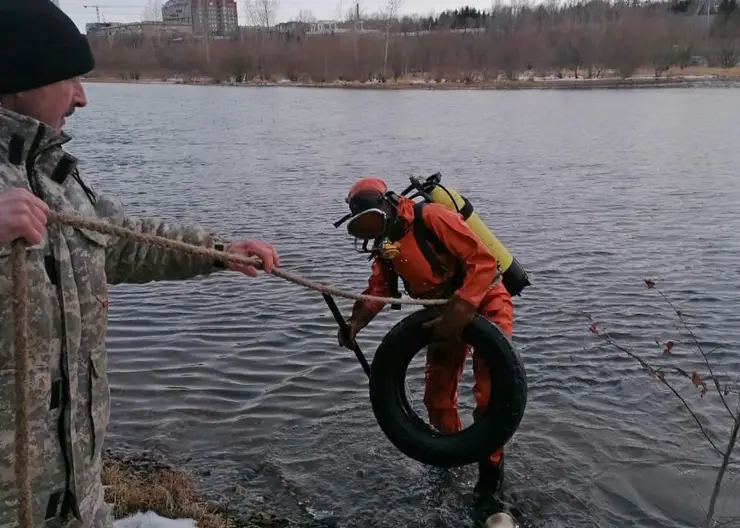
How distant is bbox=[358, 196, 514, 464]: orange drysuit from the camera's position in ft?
15.3

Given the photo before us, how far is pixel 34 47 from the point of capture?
229 centimetres

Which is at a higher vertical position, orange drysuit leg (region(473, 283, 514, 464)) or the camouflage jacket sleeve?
the camouflage jacket sleeve

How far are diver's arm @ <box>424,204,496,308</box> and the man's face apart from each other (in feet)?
8.78

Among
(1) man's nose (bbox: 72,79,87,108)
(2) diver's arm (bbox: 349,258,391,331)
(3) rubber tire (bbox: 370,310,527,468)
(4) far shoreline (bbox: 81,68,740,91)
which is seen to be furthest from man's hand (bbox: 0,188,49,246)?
(4) far shoreline (bbox: 81,68,740,91)

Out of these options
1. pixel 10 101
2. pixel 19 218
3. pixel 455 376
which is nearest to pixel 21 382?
pixel 19 218

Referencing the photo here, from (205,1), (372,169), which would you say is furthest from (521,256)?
(205,1)

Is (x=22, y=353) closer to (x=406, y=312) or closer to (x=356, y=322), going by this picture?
(x=356, y=322)

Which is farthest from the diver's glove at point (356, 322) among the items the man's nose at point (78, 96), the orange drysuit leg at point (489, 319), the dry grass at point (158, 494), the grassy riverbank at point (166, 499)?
the man's nose at point (78, 96)

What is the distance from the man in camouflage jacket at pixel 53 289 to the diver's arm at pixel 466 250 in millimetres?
2523

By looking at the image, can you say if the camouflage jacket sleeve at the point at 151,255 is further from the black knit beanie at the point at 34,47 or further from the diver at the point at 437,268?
the diver at the point at 437,268

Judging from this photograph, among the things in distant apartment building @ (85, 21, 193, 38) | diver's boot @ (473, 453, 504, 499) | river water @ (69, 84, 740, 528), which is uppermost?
distant apartment building @ (85, 21, 193, 38)

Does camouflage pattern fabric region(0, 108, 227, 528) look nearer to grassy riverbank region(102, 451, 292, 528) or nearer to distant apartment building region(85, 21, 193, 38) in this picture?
grassy riverbank region(102, 451, 292, 528)

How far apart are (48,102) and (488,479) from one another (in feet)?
13.3

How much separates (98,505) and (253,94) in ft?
199
